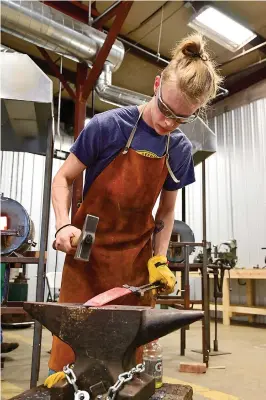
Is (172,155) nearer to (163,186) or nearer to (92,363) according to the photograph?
(163,186)

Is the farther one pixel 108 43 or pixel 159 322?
pixel 108 43

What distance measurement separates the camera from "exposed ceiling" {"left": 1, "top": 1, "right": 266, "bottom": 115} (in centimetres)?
494

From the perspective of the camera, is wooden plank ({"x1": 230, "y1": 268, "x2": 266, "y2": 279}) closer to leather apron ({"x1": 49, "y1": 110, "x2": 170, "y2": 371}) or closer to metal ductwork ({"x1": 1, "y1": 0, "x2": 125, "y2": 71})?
metal ductwork ({"x1": 1, "y1": 0, "x2": 125, "y2": 71})

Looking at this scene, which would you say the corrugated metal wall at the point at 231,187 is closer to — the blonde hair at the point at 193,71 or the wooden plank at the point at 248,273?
the wooden plank at the point at 248,273

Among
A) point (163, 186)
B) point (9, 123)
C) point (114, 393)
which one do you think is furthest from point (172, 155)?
point (9, 123)

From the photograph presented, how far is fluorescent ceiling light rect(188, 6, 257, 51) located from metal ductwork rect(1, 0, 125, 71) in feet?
3.90

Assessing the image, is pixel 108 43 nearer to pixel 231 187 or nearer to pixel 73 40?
pixel 73 40

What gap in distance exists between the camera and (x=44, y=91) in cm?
216

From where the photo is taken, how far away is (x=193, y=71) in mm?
1214

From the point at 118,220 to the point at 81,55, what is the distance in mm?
3500

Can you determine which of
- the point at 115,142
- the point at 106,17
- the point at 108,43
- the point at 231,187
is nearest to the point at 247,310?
the point at 231,187

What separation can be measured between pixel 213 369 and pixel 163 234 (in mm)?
1785

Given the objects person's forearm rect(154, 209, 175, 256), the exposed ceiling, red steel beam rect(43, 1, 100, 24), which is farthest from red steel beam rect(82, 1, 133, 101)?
person's forearm rect(154, 209, 175, 256)

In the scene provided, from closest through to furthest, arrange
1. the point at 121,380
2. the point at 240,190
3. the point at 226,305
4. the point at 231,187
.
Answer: the point at 121,380, the point at 226,305, the point at 240,190, the point at 231,187
